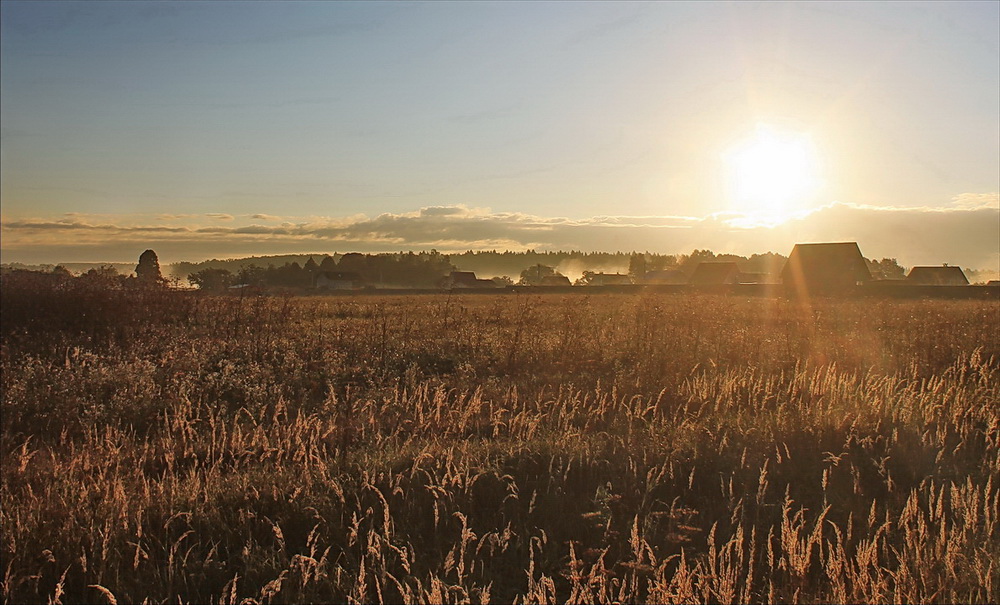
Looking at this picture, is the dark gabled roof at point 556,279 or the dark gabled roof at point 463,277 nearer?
the dark gabled roof at point 463,277

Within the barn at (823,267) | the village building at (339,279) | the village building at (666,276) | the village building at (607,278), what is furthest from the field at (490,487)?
the village building at (607,278)

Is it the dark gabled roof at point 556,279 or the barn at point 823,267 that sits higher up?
the barn at point 823,267

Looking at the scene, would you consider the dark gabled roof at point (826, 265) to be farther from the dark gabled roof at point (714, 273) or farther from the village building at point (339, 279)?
the village building at point (339, 279)

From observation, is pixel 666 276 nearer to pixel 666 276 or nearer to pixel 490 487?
pixel 666 276

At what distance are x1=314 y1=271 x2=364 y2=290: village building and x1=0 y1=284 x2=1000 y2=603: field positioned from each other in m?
88.1

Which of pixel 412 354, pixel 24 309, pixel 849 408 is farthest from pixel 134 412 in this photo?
pixel 849 408

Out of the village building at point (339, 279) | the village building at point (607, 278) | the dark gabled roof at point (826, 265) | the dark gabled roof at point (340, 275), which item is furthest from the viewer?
the village building at point (607, 278)

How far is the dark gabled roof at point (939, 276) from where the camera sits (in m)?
78.0

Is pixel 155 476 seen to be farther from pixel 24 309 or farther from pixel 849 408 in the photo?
pixel 24 309

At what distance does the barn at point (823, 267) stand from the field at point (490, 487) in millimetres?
40214

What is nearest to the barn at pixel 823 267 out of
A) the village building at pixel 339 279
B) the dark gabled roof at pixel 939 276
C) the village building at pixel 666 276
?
the dark gabled roof at pixel 939 276

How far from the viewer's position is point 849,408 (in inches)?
293

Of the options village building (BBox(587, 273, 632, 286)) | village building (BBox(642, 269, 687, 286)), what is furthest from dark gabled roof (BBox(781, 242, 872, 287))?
village building (BBox(587, 273, 632, 286))

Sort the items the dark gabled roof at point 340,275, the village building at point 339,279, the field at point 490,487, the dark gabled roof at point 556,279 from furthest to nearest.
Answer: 1. the dark gabled roof at point 556,279
2. the dark gabled roof at point 340,275
3. the village building at point 339,279
4. the field at point 490,487
